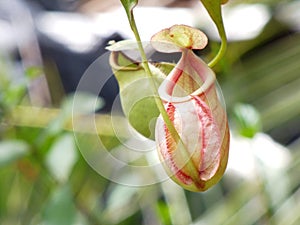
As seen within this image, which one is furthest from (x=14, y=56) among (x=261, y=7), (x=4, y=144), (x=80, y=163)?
(x=4, y=144)

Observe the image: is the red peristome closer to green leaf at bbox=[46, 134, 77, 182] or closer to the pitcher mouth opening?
the pitcher mouth opening

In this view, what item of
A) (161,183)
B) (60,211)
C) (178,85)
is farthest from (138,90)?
(161,183)

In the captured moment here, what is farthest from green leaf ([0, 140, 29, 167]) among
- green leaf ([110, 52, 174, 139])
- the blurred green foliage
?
green leaf ([110, 52, 174, 139])

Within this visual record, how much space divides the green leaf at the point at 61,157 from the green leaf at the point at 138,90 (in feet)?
1.60

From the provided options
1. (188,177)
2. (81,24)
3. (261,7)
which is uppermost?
(188,177)

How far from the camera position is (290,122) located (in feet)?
4.86

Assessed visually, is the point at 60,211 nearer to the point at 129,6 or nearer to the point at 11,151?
the point at 11,151

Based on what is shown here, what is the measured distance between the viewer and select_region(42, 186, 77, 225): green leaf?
84 centimetres

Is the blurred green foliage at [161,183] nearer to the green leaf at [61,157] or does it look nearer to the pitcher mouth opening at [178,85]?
the green leaf at [61,157]

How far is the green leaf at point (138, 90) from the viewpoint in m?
0.41

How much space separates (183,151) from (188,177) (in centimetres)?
2

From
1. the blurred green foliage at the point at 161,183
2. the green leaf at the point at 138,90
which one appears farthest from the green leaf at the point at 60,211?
the green leaf at the point at 138,90

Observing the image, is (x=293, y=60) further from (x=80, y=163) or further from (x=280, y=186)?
(x=80, y=163)

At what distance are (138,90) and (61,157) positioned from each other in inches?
19.8
